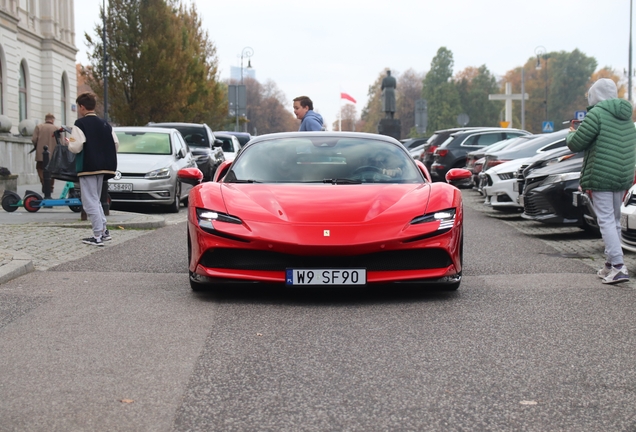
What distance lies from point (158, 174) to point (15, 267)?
28.0ft

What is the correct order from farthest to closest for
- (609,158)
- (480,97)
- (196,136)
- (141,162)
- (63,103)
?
(480,97) < (63,103) < (196,136) < (141,162) < (609,158)

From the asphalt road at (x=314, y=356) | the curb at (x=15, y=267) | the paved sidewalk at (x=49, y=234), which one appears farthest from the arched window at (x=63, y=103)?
the asphalt road at (x=314, y=356)

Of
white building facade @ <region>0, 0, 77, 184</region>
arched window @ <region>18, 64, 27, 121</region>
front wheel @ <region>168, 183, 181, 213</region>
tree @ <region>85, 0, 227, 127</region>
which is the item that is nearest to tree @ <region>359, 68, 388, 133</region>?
white building facade @ <region>0, 0, 77, 184</region>

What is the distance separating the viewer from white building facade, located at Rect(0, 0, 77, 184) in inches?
1499

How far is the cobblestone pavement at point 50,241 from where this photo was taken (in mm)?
9711

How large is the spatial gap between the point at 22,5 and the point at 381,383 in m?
42.1

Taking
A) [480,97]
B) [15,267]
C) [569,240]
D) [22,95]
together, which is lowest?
[569,240]

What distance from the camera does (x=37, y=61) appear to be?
44.1 meters

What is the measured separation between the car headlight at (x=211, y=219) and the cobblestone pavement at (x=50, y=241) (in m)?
2.61

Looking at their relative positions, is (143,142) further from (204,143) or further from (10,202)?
(204,143)

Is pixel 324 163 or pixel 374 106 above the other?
pixel 374 106

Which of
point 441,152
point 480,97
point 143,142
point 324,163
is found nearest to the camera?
point 324,163

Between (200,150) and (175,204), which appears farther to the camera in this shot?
(200,150)

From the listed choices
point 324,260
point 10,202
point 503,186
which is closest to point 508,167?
point 503,186
